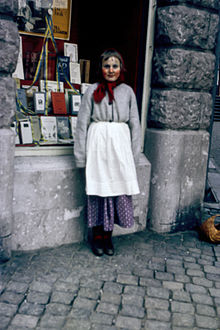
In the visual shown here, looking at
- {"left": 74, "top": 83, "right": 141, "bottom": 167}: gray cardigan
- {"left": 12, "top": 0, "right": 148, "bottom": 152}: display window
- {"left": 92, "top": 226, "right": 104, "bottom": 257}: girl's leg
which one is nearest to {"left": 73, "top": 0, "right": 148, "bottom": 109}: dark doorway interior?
{"left": 12, "top": 0, "right": 148, "bottom": 152}: display window

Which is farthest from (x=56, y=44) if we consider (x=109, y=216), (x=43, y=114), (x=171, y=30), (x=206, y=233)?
(x=206, y=233)

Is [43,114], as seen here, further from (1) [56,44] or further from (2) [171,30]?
(2) [171,30]

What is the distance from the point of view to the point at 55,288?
2762 millimetres

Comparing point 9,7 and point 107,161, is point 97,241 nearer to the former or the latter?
point 107,161

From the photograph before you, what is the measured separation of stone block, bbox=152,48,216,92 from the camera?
3666 millimetres

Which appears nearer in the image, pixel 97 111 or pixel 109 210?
pixel 97 111

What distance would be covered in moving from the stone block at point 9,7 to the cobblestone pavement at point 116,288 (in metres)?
2.03

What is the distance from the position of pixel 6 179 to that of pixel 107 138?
36.1 inches

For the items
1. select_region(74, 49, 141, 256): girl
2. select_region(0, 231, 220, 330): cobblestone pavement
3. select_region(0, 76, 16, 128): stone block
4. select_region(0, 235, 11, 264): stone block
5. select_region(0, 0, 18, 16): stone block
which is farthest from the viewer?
select_region(74, 49, 141, 256): girl

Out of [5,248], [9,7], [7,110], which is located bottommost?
[5,248]

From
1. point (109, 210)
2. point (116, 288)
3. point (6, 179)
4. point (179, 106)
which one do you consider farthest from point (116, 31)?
point (116, 288)

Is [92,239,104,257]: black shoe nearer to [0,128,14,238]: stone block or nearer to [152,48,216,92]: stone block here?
[0,128,14,238]: stone block

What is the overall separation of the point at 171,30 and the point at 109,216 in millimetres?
1938

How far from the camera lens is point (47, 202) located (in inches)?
132
